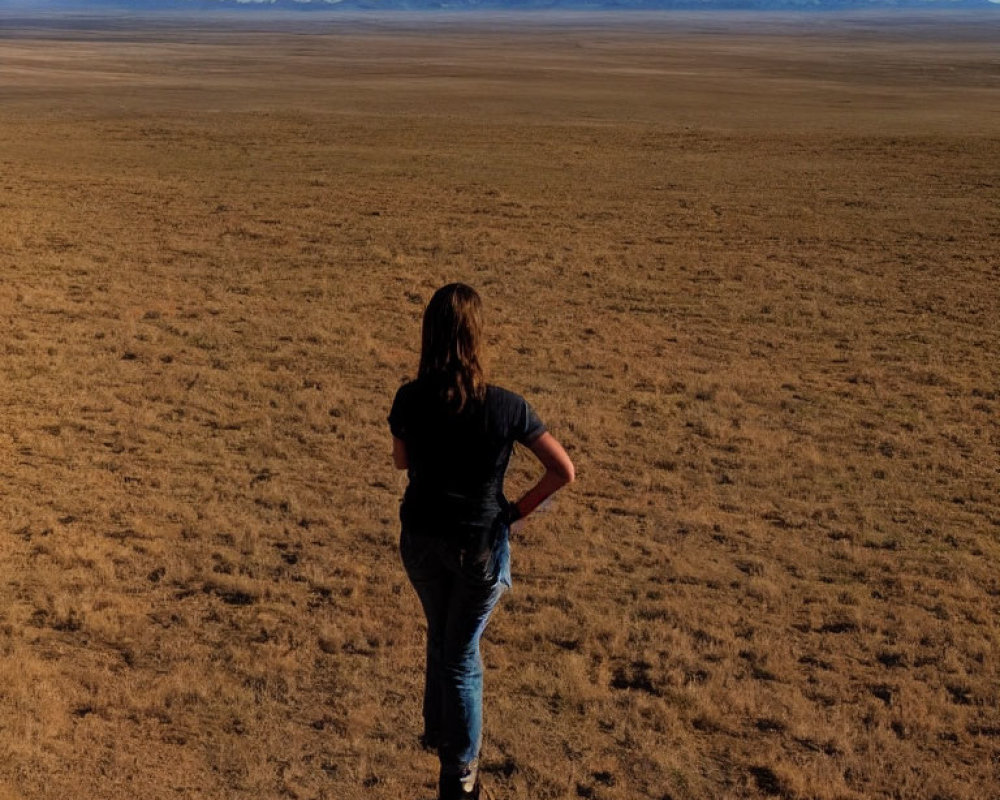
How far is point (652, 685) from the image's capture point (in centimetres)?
630

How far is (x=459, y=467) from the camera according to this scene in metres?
4.24

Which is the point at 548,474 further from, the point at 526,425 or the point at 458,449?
the point at 458,449

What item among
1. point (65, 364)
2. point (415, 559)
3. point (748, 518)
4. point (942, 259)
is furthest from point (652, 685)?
point (942, 259)

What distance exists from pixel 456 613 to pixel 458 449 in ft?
2.23

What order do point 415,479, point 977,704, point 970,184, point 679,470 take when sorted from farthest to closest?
→ point 970,184
point 679,470
point 977,704
point 415,479

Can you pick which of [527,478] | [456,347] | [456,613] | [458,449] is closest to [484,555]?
[456,613]

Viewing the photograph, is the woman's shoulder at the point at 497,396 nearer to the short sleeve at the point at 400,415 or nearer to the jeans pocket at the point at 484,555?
the short sleeve at the point at 400,415

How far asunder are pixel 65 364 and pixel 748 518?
7.74 metres

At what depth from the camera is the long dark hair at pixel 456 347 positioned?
4152 millimetres

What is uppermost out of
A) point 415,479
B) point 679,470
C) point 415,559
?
point 415,479

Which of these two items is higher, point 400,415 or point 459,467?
point 400,415

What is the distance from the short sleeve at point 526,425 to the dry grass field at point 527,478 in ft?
6.30

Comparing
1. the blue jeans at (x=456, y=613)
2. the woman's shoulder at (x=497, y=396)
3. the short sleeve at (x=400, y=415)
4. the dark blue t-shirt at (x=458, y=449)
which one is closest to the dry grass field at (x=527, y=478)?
the blue jeans at (x=456, y=613)

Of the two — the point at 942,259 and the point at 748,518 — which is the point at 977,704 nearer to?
the point at 748,518
